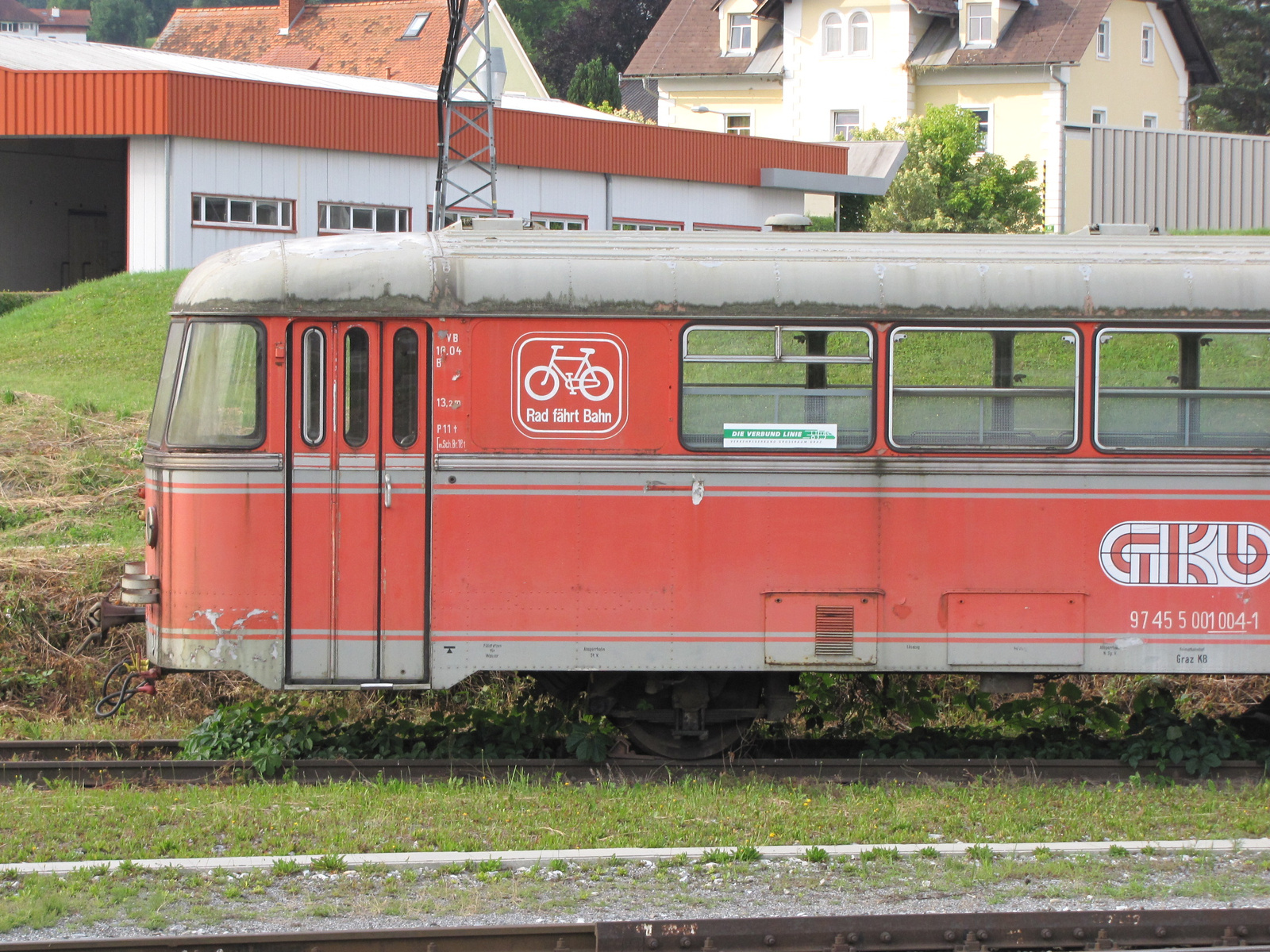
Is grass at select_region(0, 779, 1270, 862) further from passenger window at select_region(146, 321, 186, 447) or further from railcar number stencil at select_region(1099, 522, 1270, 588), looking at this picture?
passenger window at select_region(146, 321, 186, 447)

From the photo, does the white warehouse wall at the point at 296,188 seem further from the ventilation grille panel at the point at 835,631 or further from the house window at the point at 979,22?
the house window at the point at 979,22

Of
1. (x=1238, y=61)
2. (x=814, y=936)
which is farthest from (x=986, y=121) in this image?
(x=814, y=936)

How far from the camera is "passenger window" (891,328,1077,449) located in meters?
8.28

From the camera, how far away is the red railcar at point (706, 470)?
27.0 feet

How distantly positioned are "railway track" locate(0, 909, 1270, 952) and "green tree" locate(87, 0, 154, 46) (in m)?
115

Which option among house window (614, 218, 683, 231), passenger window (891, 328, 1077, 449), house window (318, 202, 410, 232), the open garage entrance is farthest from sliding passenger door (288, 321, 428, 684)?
the open garage entrance

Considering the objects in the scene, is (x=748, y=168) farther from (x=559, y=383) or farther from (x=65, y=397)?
(x=559, y=383)

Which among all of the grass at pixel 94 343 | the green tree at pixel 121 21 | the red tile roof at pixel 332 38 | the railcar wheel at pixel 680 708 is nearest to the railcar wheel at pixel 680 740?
the railcar wheel at pixel 680 708

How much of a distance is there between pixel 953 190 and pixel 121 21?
90.2 metres

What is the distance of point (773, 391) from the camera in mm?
8281

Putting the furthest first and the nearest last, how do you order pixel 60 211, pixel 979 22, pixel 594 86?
pixel 594 86 < pixel 979 22 < pixel 60 211

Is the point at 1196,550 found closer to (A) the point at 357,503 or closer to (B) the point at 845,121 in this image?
(A) the point at 357,503

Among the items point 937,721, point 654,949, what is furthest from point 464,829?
point 937,721

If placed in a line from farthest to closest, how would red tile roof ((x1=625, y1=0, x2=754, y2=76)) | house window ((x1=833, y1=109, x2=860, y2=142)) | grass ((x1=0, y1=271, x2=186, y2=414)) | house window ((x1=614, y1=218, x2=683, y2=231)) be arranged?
red tile roof ((x1=625, y1=0, x2=754, y2=76))
house window ((x1=833, y1=109, x2=860, y2=142))
house window ((x1=614, y1=218, x2=683, y2=231))
grass ((x1=0, y1=271, x2=186, y2=414))
